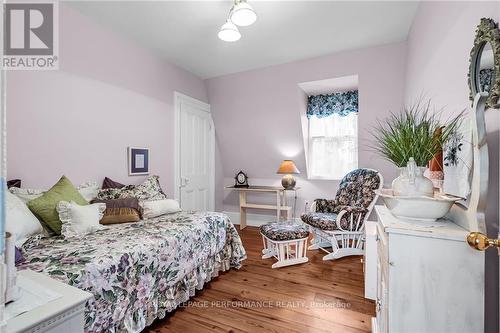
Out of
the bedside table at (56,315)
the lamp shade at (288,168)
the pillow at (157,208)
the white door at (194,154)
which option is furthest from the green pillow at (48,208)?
the lamp shade at (288,168)

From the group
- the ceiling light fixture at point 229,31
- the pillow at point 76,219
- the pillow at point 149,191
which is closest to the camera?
the pillow at point 76,219

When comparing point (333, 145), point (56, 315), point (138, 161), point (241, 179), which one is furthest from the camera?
point (241, 179)

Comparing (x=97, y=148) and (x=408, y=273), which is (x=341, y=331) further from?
(x=97, y=148)

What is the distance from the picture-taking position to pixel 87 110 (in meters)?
2.45

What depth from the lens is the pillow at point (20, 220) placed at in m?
1.50

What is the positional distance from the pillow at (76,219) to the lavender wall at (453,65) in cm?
238

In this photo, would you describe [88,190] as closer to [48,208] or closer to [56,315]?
[48,208]

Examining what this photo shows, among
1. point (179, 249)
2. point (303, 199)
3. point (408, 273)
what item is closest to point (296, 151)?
point (303, 199)

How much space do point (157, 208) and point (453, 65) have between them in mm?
2543

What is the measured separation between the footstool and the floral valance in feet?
6.54

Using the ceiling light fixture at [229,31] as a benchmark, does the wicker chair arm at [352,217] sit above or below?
below

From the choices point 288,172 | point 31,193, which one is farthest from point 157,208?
point 288,172

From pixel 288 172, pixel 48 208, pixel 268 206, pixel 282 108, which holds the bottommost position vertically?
pixel 268 206

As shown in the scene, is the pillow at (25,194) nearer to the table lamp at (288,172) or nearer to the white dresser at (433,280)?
the white dresser at (433,280)
